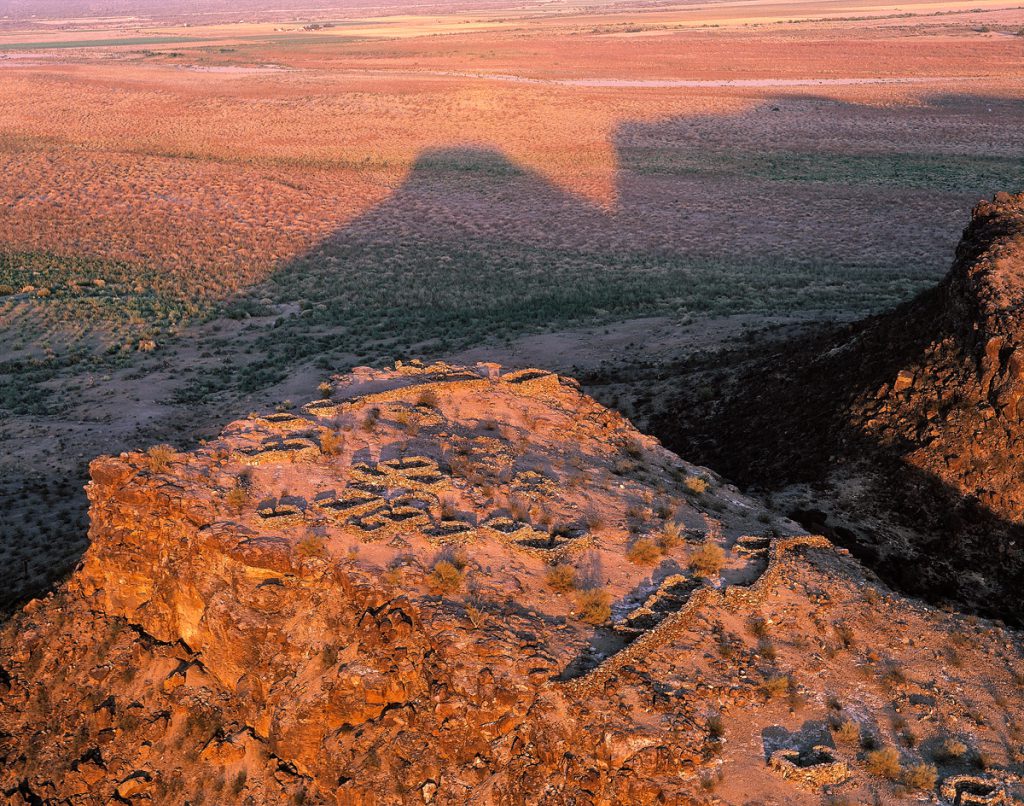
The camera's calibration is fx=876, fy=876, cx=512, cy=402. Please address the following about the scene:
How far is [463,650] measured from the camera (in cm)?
777

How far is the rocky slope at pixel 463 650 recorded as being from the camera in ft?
24.0

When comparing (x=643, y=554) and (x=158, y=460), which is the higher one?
(x=158, y=460)

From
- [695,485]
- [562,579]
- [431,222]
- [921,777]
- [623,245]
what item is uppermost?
[431,222]

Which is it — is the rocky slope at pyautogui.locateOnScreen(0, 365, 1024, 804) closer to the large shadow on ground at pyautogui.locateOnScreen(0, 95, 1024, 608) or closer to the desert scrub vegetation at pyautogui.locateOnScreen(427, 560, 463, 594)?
the desert scrub vegetation at pyautogui.locateOnScreen(427, 560, 463, 594)

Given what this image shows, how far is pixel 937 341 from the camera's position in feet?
44.6

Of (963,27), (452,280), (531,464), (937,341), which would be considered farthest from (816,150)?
(963,27)

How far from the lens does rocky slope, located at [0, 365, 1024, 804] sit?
7.32m

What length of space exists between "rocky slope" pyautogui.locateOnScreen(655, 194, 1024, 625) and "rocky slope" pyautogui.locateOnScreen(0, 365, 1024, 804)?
1948 millimetres

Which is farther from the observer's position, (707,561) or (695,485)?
(695,485)

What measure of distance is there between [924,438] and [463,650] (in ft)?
27.1

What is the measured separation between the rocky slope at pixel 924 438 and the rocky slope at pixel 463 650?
195 centimetres

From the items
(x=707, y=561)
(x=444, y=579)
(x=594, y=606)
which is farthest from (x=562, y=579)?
(x=707, y=561)

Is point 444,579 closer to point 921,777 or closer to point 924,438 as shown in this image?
point 921,777

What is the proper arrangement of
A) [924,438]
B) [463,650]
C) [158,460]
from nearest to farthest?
[463,650] → [158,460] → [924,438]
